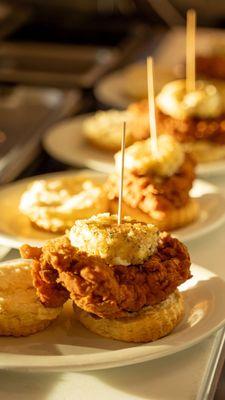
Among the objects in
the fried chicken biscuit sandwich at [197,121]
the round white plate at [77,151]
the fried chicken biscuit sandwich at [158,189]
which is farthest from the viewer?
the fried chicken biscuit sandwich at [197,121]

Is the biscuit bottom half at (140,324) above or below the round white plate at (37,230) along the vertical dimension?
above

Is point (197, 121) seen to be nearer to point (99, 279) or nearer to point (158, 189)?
point (158, 189)

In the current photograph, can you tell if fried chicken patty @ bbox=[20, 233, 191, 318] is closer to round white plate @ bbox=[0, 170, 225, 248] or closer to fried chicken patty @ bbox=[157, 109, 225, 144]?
round white plate @ bbox=[0, 170, 225, 248]

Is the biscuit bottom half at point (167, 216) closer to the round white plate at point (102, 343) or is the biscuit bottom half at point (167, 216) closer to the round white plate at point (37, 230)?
the round white plate at point (37, 230)

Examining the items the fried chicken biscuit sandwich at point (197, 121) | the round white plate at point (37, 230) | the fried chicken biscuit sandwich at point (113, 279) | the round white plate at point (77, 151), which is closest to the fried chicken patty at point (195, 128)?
the fried chicken biscuit sandwich at point (197, 121)

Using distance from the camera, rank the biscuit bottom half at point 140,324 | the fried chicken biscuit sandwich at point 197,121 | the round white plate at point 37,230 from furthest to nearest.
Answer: the fried chicken biscuit sandwich at point 197,121 < the round white plate at point 37,230 < the biscuit bottom half at point 140,324

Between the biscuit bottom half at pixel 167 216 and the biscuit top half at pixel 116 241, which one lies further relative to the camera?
the biscuit bottom half at pixel 167 216
